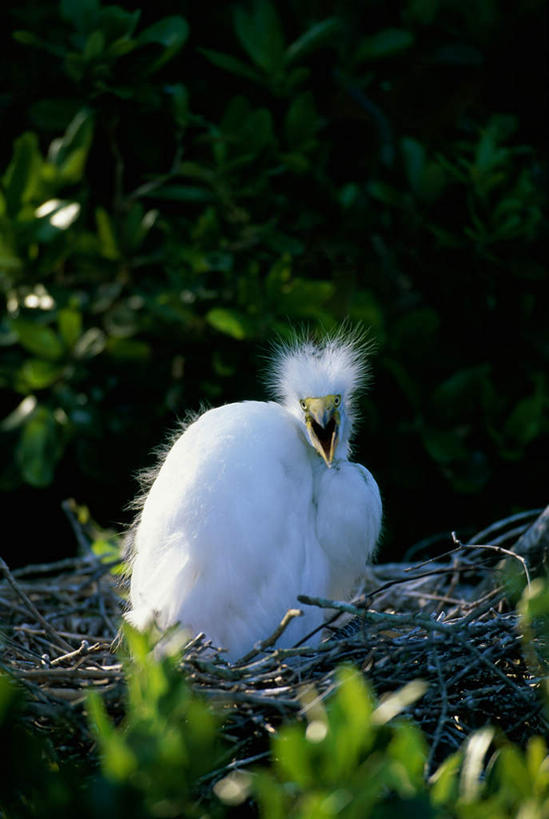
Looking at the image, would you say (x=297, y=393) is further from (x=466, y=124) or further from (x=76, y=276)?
(x=466, y=124)

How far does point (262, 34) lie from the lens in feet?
7.74

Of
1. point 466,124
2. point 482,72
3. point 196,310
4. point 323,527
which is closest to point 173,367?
point 196,310

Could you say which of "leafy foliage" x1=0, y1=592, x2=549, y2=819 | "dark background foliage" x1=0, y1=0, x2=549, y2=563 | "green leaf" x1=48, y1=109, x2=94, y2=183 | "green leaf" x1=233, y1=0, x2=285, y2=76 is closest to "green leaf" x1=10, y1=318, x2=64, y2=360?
"dark background foliage" x1=0, y1=0, x2=549, y2=563

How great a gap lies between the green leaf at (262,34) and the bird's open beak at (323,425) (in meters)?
1.14

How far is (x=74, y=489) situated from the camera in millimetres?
2748

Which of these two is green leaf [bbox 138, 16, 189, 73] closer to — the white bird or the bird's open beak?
the white bird

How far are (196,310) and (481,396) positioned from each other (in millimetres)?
824

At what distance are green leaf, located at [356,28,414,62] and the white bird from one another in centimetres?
112

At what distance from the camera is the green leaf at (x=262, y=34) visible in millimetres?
2350

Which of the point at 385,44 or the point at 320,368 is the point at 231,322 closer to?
the point at 320,368

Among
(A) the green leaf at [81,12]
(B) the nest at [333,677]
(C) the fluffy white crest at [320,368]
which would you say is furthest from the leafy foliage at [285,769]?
(A) the green leaf at [81,12]

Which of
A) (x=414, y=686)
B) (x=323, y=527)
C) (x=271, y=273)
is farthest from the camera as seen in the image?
(x=271, y=273)

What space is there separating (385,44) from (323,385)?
49.9 inches

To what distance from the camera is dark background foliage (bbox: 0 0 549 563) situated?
2262mm
